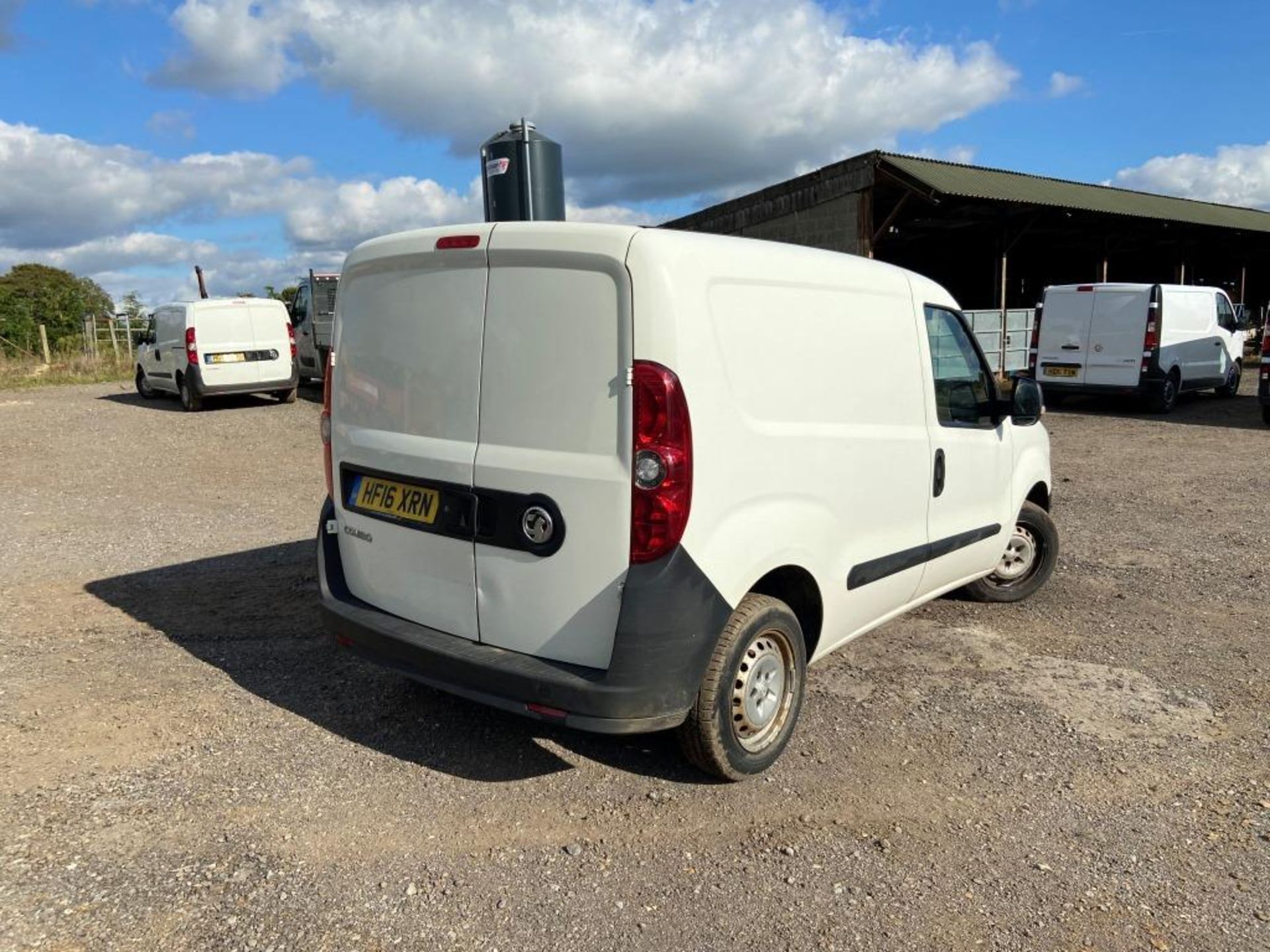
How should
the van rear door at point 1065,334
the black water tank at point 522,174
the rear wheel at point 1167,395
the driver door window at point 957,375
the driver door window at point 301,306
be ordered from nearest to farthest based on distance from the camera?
the driver door window at point 957,375 → the black water tank at point 522,174 → the rear wheel at point 1167,395 → the van rear door at point 1065,334 → the driver door window at point 301,306

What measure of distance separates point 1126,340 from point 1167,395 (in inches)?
44.9

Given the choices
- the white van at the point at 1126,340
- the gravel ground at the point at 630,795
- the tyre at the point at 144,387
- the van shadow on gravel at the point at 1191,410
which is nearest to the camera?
the gravel ground at the point at 630,795

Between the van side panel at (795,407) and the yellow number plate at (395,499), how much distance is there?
3.30 feet

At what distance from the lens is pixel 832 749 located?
3.60 m

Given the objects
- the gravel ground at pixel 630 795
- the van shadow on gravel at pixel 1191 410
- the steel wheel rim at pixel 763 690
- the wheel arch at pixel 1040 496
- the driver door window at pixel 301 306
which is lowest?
the gravel ground at pixel 630 795

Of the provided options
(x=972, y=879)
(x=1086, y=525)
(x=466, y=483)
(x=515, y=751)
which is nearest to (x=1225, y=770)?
(x=972, y=879)

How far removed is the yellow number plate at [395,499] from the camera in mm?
3273

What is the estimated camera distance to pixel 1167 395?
1445cm

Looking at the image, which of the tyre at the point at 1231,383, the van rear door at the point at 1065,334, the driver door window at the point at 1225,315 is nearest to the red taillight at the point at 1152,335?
the van rear door at the point at 1065,334

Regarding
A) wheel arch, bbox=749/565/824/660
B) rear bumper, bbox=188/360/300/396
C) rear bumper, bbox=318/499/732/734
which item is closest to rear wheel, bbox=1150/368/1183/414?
wheel arch, bbox=749/565/824/660

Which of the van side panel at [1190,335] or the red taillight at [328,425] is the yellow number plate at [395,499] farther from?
the van side panel at [1190,335]

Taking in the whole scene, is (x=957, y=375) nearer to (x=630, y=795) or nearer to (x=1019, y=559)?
(x=1019, y=559)

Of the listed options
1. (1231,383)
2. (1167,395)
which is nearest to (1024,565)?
(1167,395)

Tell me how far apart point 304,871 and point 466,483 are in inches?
51.7
